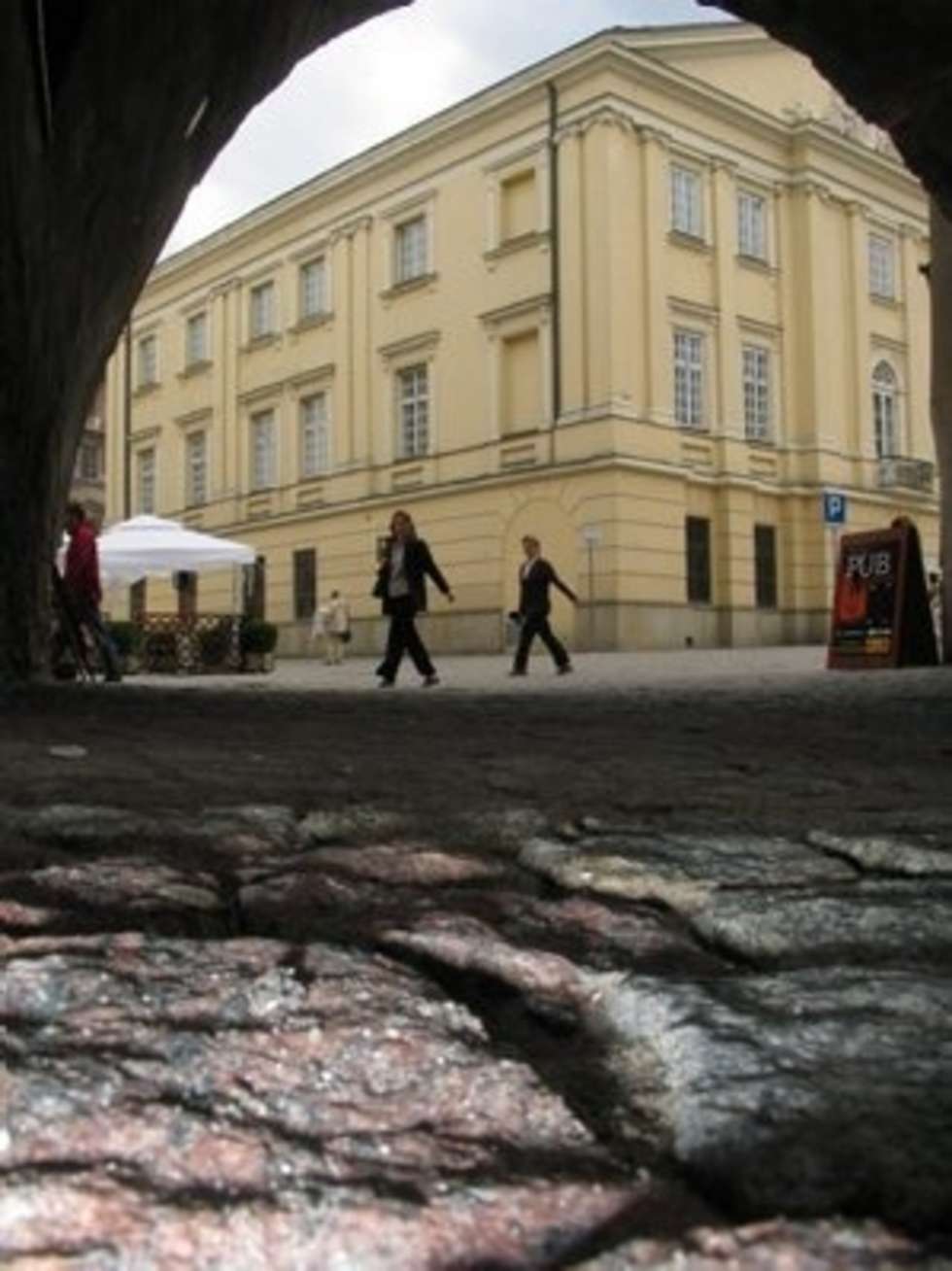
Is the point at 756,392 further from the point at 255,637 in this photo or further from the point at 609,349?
the point at 255,637

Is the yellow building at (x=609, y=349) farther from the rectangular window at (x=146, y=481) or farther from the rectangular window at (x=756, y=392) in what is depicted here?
the rectangular window at (x=146, y=481)

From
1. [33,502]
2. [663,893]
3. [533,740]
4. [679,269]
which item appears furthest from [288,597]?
[663,893]

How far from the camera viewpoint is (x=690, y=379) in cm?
3161

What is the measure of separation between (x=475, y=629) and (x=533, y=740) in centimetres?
2583

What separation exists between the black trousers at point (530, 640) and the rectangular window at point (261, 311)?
24.2m

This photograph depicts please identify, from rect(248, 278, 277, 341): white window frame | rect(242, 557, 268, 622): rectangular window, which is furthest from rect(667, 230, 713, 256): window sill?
rect(242, 557, 268, 622): rectangular window

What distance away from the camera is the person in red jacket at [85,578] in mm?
14578

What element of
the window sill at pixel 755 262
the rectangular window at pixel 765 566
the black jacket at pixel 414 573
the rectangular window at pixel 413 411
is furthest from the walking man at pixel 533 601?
the window sill at pixel 755 262

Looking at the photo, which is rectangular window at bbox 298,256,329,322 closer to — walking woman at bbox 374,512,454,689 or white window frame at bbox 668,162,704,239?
white window frame at bbox 668,162,704,239

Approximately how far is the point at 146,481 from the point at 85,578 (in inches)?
1195

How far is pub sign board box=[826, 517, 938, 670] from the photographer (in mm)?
12773

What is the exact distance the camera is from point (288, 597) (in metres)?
37.2

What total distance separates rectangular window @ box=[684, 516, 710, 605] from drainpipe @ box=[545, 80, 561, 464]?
361 centimetres

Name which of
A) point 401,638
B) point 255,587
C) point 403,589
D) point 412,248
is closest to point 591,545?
point 412,248
